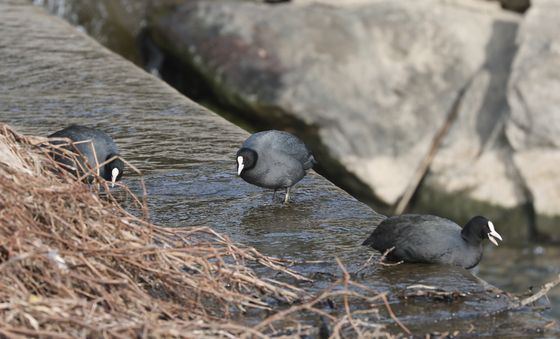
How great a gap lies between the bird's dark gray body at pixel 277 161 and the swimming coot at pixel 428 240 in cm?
94

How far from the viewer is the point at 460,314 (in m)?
3.96

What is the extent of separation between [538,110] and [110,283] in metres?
8.60

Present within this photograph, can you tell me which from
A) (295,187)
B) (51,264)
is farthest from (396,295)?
(295,187)

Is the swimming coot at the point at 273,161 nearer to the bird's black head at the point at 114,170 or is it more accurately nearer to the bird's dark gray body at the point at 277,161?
the bird's dark gray body at the point at 277,161

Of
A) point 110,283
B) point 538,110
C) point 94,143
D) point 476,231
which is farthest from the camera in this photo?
point 538,110

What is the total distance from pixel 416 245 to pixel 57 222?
5.37ft

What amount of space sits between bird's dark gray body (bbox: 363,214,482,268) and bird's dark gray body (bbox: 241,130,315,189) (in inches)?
37.5

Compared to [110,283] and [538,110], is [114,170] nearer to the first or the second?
[110,283]

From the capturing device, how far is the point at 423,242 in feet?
15.5

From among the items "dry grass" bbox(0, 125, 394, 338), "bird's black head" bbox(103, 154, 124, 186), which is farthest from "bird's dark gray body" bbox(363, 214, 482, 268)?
"bird's black head" bbox(103, 154, 124, 186)

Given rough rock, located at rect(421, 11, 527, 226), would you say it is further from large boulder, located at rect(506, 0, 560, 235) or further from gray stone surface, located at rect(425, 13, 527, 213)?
large boulder, located at rect(506, 0, 560, 235)

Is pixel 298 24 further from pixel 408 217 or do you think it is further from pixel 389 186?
pixel 408 217

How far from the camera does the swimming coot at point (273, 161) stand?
5691 mm

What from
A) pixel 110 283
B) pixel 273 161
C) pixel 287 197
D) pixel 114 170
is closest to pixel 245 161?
pixel 273 161
